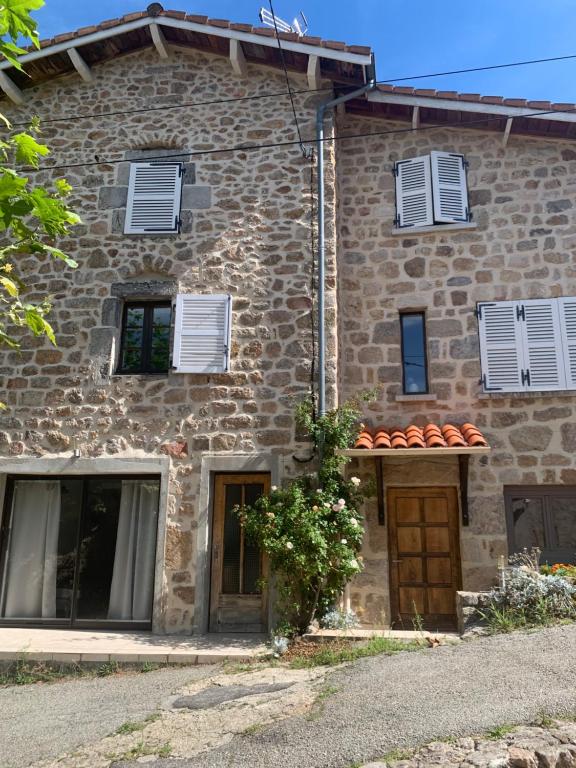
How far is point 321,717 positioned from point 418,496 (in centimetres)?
372

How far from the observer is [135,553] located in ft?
23.5

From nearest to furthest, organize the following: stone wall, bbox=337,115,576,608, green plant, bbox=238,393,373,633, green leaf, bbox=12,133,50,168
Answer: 1. green leaf, bbox=12,133,50,168
2. green plant, bbox=238,393,373,633
3. stone wall, bbox=337,115,576,608

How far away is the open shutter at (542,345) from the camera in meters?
7.54

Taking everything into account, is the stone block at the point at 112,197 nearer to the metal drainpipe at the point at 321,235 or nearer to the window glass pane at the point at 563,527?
the metal drainpipe at the point at 321,235

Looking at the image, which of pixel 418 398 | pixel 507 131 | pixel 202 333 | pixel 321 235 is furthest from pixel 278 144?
pixel 418 398

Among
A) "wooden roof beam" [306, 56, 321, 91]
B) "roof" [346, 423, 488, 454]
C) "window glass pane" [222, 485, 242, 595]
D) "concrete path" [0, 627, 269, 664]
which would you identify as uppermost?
"wooden roof beam" [306, 56, 321, 91]

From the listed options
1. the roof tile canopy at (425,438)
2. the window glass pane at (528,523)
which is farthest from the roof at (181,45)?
the window glass pane at (528,523)

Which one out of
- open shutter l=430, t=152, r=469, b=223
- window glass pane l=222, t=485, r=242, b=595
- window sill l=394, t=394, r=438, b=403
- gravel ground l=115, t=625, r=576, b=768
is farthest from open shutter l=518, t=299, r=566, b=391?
window glass pane l=222, t=485, r=242, b=595

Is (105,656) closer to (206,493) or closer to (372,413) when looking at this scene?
(206,493)

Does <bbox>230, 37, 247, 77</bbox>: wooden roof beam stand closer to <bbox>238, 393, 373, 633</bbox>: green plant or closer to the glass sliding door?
<bbox>238, 393, 373, 633</bbox>: green plant

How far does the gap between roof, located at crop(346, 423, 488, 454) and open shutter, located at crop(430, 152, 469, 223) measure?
2.84 metres

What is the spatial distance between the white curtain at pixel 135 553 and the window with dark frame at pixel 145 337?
4.63 ft

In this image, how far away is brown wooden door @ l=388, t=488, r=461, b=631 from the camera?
7.16 metres

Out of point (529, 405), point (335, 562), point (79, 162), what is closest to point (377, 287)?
point (529, 405)
